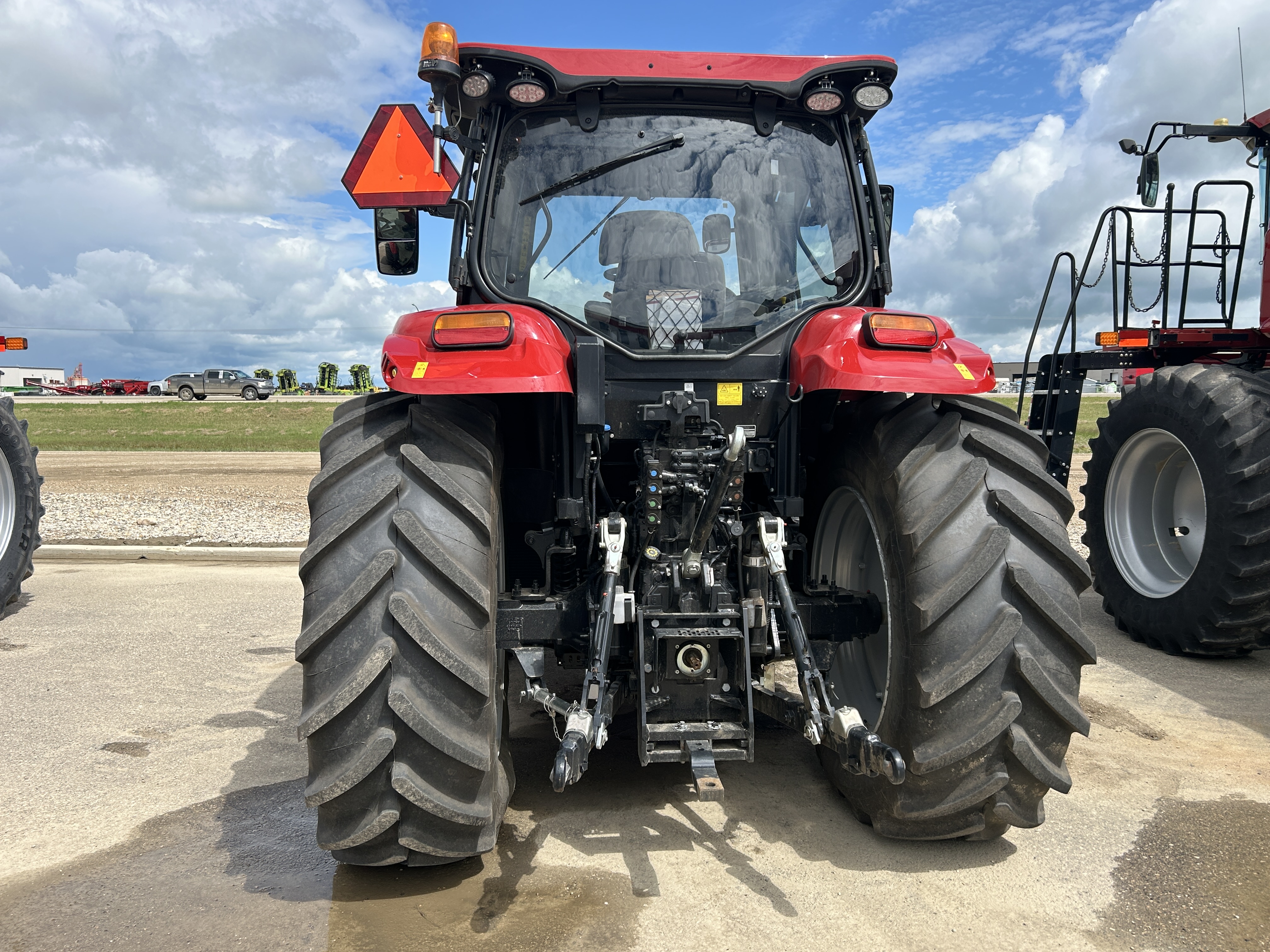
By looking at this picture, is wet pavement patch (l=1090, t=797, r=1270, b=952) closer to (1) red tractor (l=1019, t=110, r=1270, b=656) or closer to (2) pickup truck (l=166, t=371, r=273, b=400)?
(1) red tractor (l=1019, t=110, r=1270, b=656)

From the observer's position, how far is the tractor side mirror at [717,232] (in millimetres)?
3525

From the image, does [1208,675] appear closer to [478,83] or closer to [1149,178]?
[1149,178]

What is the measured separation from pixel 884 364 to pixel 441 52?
1719mm

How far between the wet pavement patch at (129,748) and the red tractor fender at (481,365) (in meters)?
2.16

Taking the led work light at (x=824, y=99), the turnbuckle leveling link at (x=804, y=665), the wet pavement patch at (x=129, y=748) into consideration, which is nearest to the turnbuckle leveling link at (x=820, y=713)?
the turnbuckle leveling link at (x=804, y=665)

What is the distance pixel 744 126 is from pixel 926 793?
7.87 ft

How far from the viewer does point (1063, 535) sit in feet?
9.25

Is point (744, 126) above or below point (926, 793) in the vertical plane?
above

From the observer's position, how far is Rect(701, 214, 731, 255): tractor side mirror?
3.53 meters

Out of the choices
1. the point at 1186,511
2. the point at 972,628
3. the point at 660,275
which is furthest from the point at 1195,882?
the point at 1186,511

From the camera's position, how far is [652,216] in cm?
350

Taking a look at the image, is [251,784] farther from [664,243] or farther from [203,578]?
[203,578]

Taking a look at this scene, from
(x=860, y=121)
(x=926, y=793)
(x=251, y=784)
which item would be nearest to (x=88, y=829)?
(x=251, y=784)

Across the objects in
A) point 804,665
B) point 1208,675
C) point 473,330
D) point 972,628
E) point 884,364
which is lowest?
point 1208,675
